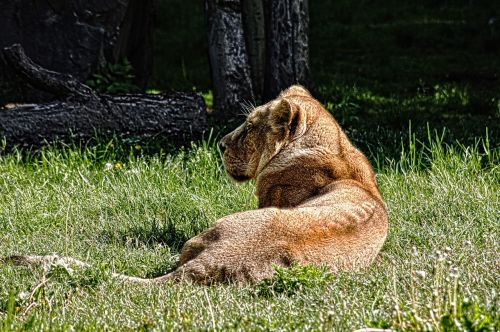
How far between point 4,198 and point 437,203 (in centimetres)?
362

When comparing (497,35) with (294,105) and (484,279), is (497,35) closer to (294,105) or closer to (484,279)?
(294,105)

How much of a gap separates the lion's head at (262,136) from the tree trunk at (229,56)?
14.0ft

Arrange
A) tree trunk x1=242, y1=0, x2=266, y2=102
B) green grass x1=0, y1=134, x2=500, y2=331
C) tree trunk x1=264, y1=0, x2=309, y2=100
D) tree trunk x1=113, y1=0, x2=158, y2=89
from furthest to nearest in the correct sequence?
tree trunk x1=113, y1=0, x2=158, y2=89
tree trunk x1=242, y1=0, x2=266, y2=102
tree trunk x1=264, y1=0, x2=309, y2=100
green grass x1=0, y1=134, x2=500, y2=331

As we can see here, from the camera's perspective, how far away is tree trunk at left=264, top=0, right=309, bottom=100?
10422 mm

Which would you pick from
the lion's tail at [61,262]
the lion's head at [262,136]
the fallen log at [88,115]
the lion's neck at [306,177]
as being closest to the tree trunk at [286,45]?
the fallen log at [88,115]

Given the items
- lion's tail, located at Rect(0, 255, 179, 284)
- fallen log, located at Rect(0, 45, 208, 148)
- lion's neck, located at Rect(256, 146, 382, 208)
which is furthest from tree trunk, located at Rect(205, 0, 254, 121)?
lion's tail, located at Rect(0, 255, 179, 284)

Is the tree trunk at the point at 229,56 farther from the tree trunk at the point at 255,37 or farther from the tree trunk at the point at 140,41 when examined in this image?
the tree trunk at the point at 140,41

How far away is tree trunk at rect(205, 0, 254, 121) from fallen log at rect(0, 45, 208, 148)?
1.37 meters

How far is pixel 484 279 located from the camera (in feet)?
15.8

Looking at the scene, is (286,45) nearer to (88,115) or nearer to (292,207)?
(88,115)

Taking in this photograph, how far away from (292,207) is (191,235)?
1.17m

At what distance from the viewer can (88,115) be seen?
9133mm

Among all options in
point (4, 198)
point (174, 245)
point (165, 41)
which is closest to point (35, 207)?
point (4, 198)

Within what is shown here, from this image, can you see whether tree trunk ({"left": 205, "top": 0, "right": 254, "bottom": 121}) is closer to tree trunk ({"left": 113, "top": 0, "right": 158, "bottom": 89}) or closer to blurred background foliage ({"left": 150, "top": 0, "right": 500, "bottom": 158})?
blurred background foliage ({"left": 150, "top": 0, "right": 500, "bottom": 158})
